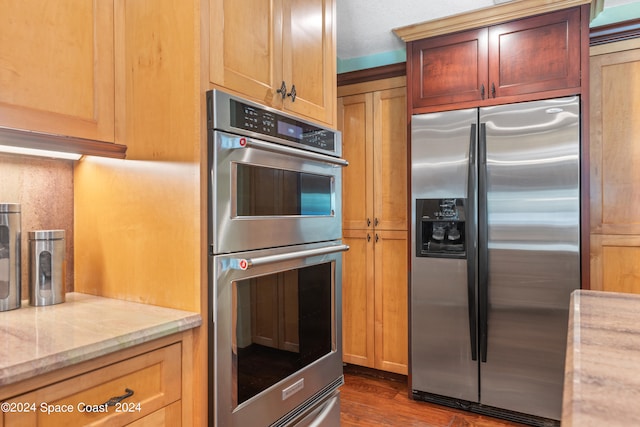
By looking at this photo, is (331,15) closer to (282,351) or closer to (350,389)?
(282,351)

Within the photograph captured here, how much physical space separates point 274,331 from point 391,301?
166 cm

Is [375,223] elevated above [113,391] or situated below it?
above

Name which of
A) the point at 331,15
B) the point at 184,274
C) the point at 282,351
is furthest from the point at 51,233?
the point at 331,15

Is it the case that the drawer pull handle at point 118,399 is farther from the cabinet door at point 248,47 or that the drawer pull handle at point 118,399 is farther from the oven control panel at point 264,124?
the cabinet door at point 248,47

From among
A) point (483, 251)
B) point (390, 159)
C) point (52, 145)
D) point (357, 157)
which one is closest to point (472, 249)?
point (483, 251)

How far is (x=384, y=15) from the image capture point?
2.48 meters

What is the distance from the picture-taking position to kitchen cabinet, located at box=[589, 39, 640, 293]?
7.66 feet

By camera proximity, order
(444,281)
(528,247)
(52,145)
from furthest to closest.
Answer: (444,281) → (528,247) → (52,145)

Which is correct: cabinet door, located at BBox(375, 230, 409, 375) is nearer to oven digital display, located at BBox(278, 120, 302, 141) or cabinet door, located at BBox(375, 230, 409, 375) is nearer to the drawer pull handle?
oven digital display, located at BBox(278, 120, 302, 141)

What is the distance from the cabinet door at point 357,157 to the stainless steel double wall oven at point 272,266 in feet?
3.98

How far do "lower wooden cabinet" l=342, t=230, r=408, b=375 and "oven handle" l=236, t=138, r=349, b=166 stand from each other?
1.33 m

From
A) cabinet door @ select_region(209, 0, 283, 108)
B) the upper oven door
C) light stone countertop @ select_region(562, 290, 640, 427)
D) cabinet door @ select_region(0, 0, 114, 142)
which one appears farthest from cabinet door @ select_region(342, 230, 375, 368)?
cabinet door @ select_region(0, 0, 114, 142)

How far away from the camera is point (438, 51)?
2561 millimetres

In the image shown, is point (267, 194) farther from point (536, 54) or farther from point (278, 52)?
point (536, 54)
